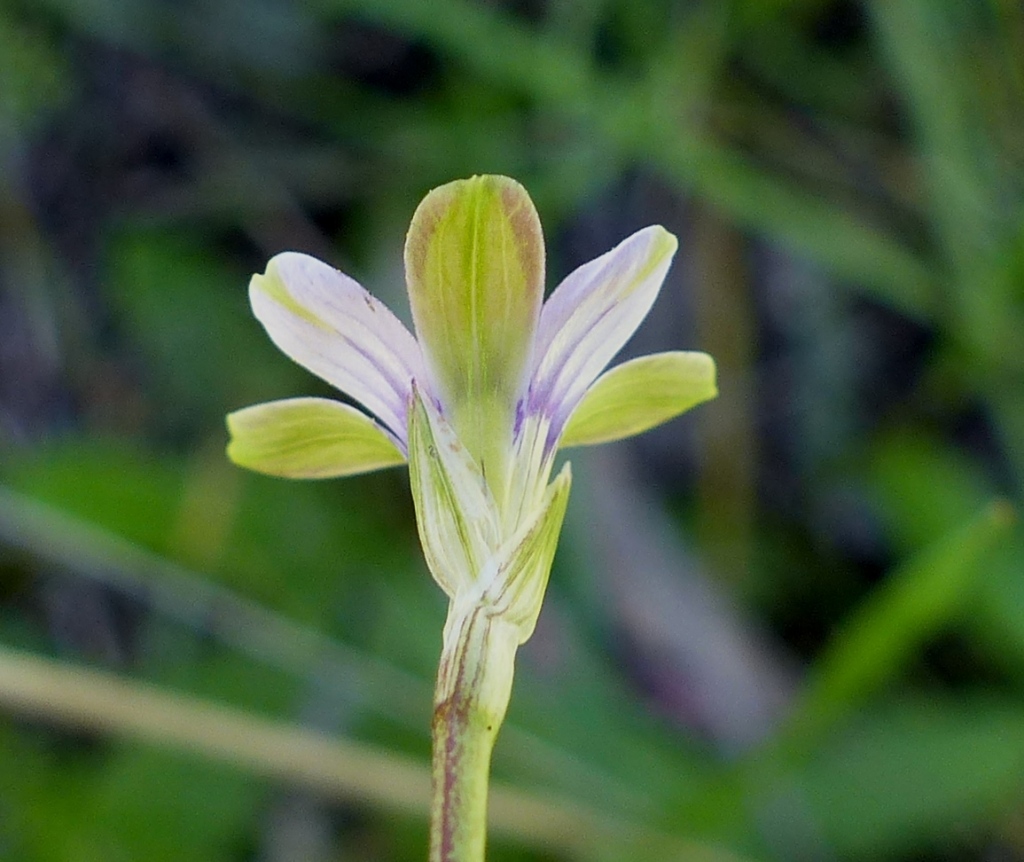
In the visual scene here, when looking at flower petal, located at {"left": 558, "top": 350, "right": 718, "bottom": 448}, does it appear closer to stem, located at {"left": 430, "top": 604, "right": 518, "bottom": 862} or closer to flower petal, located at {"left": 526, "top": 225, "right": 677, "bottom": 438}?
flower petal, located at {"left": 526, "top": 225, "right": 677, "bottom": 438}

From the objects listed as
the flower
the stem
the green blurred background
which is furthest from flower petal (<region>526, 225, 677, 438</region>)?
the green blurred background

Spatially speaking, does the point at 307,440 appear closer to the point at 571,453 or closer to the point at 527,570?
the point at 527,570

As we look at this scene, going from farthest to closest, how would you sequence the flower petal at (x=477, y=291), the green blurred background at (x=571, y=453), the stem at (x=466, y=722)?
the green blurred background at (x=571, y=453) → the flower petal at (x=477, y=291) → the stem at (x=466, y=722)

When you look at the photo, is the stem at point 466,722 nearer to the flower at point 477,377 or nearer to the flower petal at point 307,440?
the flower at point 477,377

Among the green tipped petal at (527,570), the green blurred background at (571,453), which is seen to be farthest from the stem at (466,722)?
the green blurred background at (571,453)

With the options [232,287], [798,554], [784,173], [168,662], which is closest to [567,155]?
[784,173]

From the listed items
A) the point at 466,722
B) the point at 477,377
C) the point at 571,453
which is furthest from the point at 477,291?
the point at 571,453

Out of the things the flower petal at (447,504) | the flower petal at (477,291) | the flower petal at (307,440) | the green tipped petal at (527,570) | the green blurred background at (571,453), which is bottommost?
the green tipped petal at (527,570)
